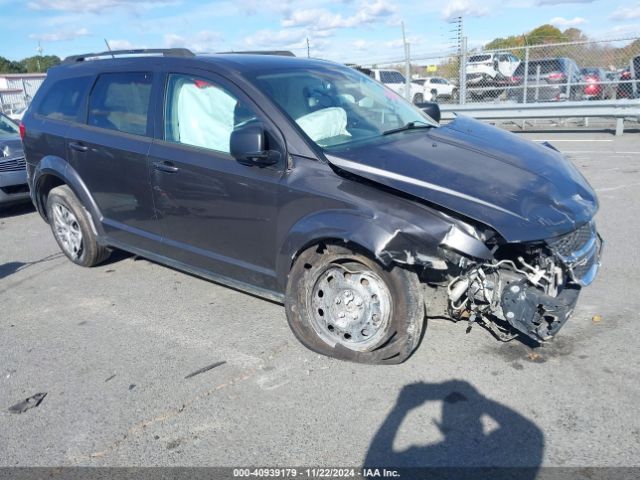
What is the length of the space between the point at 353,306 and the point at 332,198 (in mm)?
669

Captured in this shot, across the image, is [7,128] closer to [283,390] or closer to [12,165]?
[12,165]

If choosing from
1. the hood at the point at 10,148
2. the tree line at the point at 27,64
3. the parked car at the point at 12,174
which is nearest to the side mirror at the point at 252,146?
the parked car at the point at 12,174

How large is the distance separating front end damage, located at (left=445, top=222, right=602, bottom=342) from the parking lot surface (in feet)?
1.22

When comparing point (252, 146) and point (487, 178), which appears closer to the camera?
point (487, 178)

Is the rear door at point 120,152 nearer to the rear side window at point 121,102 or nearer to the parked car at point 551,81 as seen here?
the rear side window at point 121,102

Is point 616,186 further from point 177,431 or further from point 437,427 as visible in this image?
point 177,431

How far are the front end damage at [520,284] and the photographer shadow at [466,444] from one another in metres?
0.49

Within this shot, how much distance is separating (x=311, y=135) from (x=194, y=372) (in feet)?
5.52

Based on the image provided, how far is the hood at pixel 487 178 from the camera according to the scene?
10.2ft

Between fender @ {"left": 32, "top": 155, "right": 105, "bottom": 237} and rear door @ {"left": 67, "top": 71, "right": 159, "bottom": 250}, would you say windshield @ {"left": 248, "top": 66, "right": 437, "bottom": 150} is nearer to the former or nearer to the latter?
rear door @ {"left": 67, "top": 71, "right": 159, "bottom": 250}

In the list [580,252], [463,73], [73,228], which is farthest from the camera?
[463,73]

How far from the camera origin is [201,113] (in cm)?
419

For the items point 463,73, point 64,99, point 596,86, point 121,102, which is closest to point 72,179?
point 64,99

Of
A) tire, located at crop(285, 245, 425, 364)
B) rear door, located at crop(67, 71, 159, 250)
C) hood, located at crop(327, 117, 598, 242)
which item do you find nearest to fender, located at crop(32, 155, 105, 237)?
rear door, located at crop(67, 71, 159, 250)
